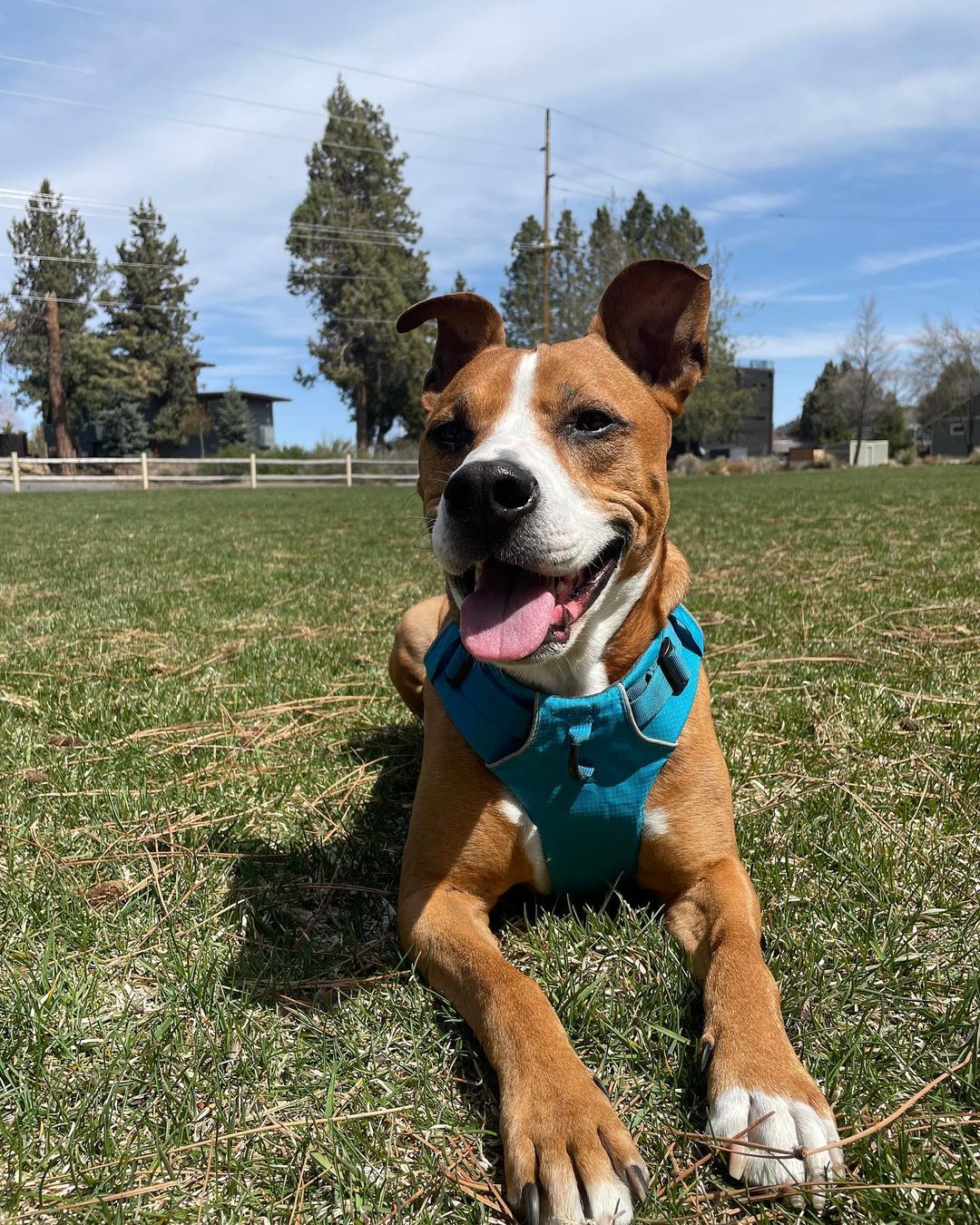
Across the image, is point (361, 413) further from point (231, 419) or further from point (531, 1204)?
point (531, 1204)

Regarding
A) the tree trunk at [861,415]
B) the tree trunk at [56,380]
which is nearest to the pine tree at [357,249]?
the tree trunk at [56,380]

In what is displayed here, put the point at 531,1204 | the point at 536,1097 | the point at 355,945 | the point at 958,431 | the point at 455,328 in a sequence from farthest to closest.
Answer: the point at 958,431 → the point at 455,328 → the point at 355,945 → the point at 536,1097 → the point at 531,1204

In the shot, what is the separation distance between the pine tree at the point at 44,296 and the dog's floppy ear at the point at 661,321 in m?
54.4

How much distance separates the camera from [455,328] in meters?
3.17

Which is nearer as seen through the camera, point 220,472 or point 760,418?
point 220,472

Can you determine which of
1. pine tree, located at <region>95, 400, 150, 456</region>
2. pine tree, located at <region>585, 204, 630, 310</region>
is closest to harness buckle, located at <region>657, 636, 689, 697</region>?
pine tree, located at <region>585, 204, 630, 310</region>

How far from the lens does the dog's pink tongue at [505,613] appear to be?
85.7 inches

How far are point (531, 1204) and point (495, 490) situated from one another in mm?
1479

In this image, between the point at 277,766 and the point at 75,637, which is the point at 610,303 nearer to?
the point at 277,766

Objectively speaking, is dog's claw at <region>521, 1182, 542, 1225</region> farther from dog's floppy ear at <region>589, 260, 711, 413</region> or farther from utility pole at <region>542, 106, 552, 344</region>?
utility pole at <region>542, 106, 552, 344</region>

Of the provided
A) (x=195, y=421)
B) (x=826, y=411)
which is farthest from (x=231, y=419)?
(x=826, y=411)

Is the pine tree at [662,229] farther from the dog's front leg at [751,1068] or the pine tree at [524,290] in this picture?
the dog's front leg at [751,1068]

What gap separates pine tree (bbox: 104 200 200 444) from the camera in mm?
51750

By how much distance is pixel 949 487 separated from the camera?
783 inches
